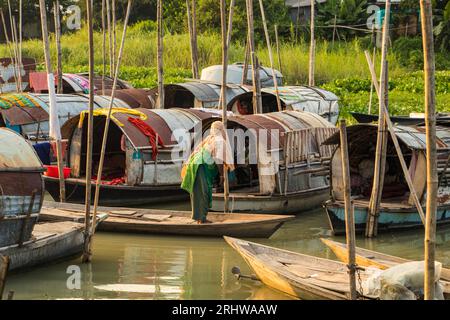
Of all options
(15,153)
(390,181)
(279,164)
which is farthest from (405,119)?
(15,153)

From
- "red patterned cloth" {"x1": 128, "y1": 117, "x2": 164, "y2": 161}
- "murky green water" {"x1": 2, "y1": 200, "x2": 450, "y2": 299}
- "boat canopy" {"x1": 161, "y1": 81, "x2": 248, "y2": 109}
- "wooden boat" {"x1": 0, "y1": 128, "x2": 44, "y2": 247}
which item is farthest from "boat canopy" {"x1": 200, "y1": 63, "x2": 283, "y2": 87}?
"wooden boat" {"x1": 0, "y1": 128, "x2": 44, "y2": 247}

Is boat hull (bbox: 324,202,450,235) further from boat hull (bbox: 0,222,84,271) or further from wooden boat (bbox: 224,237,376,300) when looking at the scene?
boat hull (bbox: 0,222,84,271)

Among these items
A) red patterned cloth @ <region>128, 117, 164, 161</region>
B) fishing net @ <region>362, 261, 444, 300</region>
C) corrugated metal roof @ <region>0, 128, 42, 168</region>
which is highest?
corrugated metal roof @ <region>0, 128, 42, 168</region>

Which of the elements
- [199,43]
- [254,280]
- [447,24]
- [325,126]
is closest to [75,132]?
[325,126]

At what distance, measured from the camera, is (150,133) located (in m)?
14.4

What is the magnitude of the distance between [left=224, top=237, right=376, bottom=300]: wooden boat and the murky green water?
0.88ft

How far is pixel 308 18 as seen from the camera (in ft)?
114

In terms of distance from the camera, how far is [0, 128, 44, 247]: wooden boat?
9.32 m

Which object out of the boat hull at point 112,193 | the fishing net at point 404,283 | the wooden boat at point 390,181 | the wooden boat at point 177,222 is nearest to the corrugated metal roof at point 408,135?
the wooden boat at point 390,181

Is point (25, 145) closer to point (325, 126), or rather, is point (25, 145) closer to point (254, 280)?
point (254, 280)

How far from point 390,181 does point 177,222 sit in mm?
3786

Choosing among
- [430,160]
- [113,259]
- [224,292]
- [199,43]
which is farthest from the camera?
[199,43]

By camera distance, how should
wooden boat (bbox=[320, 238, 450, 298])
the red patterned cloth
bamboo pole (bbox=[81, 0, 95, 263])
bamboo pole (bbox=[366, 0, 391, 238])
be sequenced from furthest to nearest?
the red patterned cloth → bamboo pole (bbox=[366, 0, 391, 238]) → bamboo pole (bbox=[81, 0, 95, 263]) → wooden boat (bbox=[320, 238, 450, 298])
